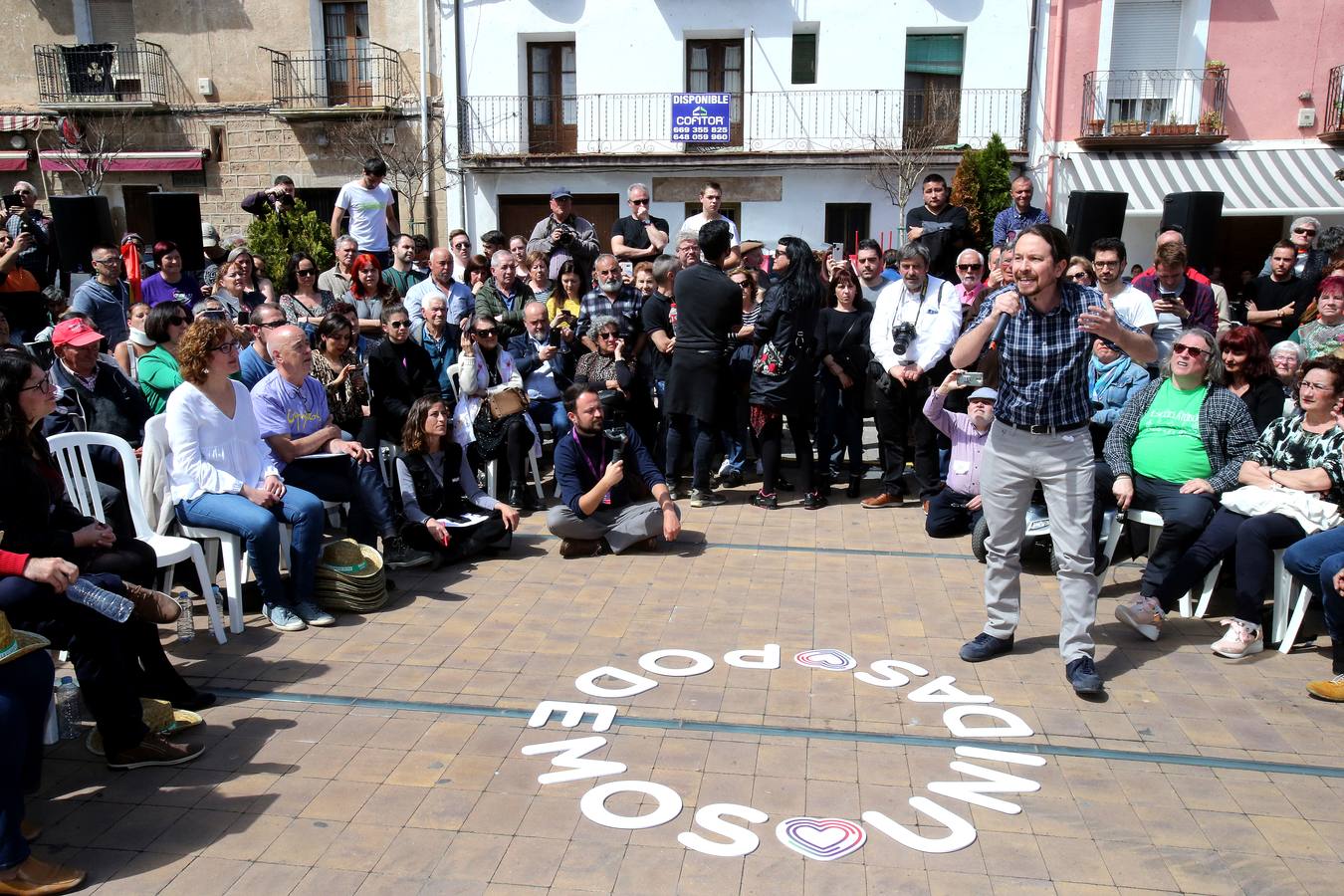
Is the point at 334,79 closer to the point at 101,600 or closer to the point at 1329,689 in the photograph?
the point at 101,600

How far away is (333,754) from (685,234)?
593 cm

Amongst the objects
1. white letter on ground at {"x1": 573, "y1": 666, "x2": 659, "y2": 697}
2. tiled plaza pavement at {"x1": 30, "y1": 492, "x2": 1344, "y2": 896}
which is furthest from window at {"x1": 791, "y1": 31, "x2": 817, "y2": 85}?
white letter on ground at {"x1": 573, "y1": 666, "x2": 659, "y2": 697}

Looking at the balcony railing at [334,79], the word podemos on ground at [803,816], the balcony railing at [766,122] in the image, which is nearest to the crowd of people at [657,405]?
the word podemos on ground at [803,816]

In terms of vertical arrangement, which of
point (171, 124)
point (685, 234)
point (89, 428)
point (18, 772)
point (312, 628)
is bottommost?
point (312, 628)

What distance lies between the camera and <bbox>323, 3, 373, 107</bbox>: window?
20703mm

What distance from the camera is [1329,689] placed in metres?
4.73

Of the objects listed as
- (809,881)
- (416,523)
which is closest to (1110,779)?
(809,881)

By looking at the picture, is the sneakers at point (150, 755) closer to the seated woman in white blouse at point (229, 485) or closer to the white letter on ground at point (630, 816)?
the seated woman in white blouse at point (229, 485)

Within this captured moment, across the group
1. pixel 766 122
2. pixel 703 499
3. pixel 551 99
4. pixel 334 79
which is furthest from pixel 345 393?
pixel 334 79

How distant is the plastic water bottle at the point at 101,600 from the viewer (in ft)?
12.5

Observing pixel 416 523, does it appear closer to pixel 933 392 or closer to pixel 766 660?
pixel 766 660

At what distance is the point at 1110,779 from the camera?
398 cm

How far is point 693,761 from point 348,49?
2007 centimetres

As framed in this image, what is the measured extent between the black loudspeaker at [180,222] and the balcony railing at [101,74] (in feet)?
43.2
